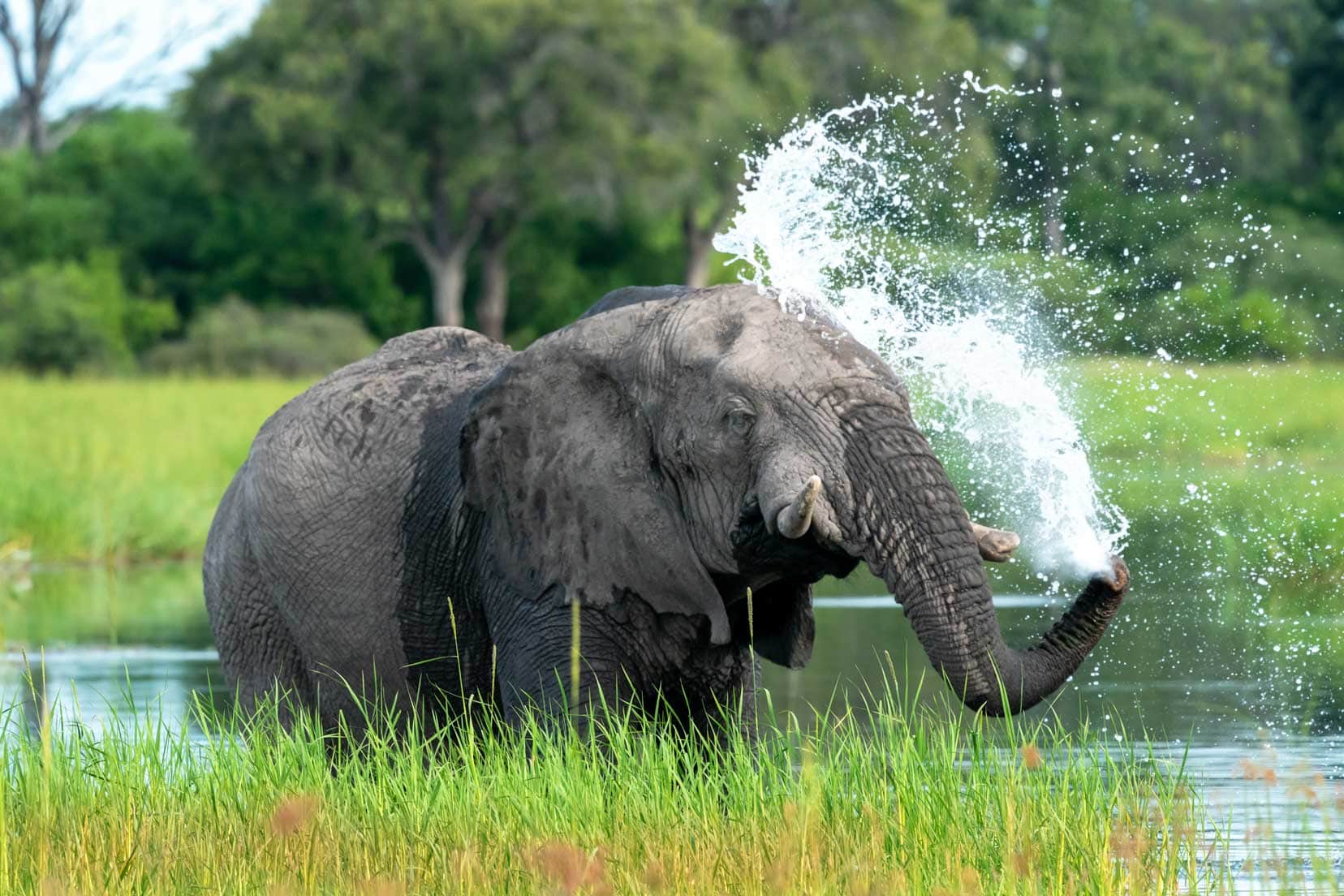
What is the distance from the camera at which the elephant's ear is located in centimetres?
657

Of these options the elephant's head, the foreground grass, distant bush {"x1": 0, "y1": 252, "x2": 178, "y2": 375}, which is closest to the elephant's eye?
the elephant's head

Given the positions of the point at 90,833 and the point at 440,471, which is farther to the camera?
the point at 440,471

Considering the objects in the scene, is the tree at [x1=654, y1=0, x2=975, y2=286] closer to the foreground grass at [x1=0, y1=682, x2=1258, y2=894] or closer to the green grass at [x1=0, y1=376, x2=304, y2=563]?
the green grass at [x1=0, y1=376, x2=304, y2=563]

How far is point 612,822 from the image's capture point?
20.6 feet

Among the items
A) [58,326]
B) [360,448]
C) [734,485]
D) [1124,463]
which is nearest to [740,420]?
[734,485]

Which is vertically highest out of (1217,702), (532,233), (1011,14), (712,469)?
(1011,14)

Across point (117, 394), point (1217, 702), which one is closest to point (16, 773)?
point (1217, 702)

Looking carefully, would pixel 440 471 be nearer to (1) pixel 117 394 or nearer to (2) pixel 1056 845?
(2) pixel 1056 845

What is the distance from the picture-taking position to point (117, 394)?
98.5ft

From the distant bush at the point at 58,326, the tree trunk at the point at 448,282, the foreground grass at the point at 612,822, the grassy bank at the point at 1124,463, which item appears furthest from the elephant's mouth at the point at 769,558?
the tree trunk at the point at 448,282

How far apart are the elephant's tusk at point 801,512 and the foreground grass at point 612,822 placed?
23.0 inches

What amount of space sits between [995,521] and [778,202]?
8.65 metres

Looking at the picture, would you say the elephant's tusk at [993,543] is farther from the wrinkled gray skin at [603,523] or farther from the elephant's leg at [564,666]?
the elephant's leg at [564,666]

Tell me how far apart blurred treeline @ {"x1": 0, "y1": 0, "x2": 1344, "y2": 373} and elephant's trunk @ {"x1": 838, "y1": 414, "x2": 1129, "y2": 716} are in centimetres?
3559
